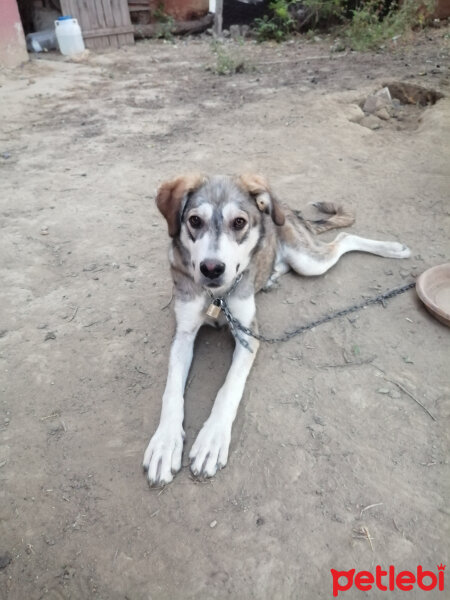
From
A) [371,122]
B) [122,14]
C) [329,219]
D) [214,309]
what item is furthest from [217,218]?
[122,14]

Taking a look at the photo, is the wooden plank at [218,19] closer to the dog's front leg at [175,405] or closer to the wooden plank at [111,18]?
the wooden plank at [111,18]

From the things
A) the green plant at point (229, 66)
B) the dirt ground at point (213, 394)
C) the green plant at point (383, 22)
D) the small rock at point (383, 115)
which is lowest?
the dirt ground at point (213, 394)

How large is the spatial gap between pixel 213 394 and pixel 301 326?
97cm

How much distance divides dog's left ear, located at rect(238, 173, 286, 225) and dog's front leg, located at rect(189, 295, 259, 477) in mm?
673

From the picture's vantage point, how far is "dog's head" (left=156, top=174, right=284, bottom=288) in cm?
258

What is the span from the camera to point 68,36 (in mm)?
10742

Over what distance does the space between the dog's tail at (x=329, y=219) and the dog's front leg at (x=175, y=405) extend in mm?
1748

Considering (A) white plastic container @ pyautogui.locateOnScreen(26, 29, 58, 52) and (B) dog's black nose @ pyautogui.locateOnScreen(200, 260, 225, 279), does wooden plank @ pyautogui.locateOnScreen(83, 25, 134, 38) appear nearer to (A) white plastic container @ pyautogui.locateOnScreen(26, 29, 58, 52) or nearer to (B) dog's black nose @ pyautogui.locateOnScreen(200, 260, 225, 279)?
(A) white plastic container @ pyautogui.locateOnScreen(26, 29, 58, 52)

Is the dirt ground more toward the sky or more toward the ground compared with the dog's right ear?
more toward the ground

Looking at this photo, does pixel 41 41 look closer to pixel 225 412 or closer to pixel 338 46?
pixel 338 46

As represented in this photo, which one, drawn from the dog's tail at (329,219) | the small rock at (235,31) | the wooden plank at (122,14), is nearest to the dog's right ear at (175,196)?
the dog's tail at (329,219)

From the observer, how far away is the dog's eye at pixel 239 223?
110 inches

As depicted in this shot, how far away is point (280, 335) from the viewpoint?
3.30m

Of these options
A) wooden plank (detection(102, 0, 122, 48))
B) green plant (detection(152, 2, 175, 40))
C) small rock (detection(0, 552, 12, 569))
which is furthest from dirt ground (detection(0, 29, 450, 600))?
green plant (detection(152, 2, 175, 40))
